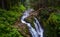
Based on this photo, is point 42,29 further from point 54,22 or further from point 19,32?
point 19,32

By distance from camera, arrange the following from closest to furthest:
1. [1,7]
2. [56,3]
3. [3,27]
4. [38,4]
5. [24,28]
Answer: [3,27]
[24,28]
[1,7]
[56,3]
[38,4]

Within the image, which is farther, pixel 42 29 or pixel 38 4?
pixel 38 4

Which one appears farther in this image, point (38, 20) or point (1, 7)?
point (1, 7)

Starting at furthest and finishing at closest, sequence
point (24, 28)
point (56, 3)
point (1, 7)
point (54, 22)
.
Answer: point (56, 3) → point (1, 7) → point (54, 22) → point (24, 28)

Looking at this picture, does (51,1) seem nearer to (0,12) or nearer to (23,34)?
(0,12)

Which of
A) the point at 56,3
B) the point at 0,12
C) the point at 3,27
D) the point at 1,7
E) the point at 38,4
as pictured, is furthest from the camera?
the point at 38,4

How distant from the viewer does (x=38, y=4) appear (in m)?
34.8

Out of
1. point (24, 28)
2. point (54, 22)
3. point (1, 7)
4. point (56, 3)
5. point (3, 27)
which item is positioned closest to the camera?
point (3, 27)

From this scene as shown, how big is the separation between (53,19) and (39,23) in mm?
2959

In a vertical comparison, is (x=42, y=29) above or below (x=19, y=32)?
below

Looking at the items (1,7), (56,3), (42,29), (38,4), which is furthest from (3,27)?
(38,4)

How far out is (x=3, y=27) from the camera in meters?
14.2

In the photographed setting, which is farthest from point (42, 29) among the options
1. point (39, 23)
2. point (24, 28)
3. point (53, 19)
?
point (24, 28)

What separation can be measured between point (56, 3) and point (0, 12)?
13.5 meters
